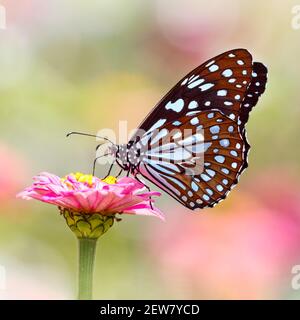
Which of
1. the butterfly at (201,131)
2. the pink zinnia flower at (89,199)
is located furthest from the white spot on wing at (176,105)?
the pink zinnia flower at (89,199)

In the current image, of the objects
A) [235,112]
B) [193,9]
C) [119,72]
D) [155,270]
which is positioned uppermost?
[193,9]

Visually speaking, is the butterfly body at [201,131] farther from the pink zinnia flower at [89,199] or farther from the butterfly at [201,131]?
the pink zinnia flower at [89,199]

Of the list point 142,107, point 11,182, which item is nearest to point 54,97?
point 142,107

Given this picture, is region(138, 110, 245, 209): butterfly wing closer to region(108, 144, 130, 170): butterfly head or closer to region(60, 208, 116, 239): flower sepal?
region(108, 144, 130, 170): butterfly head

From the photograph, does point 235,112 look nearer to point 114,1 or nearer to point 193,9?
point 193,9

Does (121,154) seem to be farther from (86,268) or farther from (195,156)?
(86,268)

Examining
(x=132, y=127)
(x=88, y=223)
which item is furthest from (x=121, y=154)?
(x=132, y=127)
